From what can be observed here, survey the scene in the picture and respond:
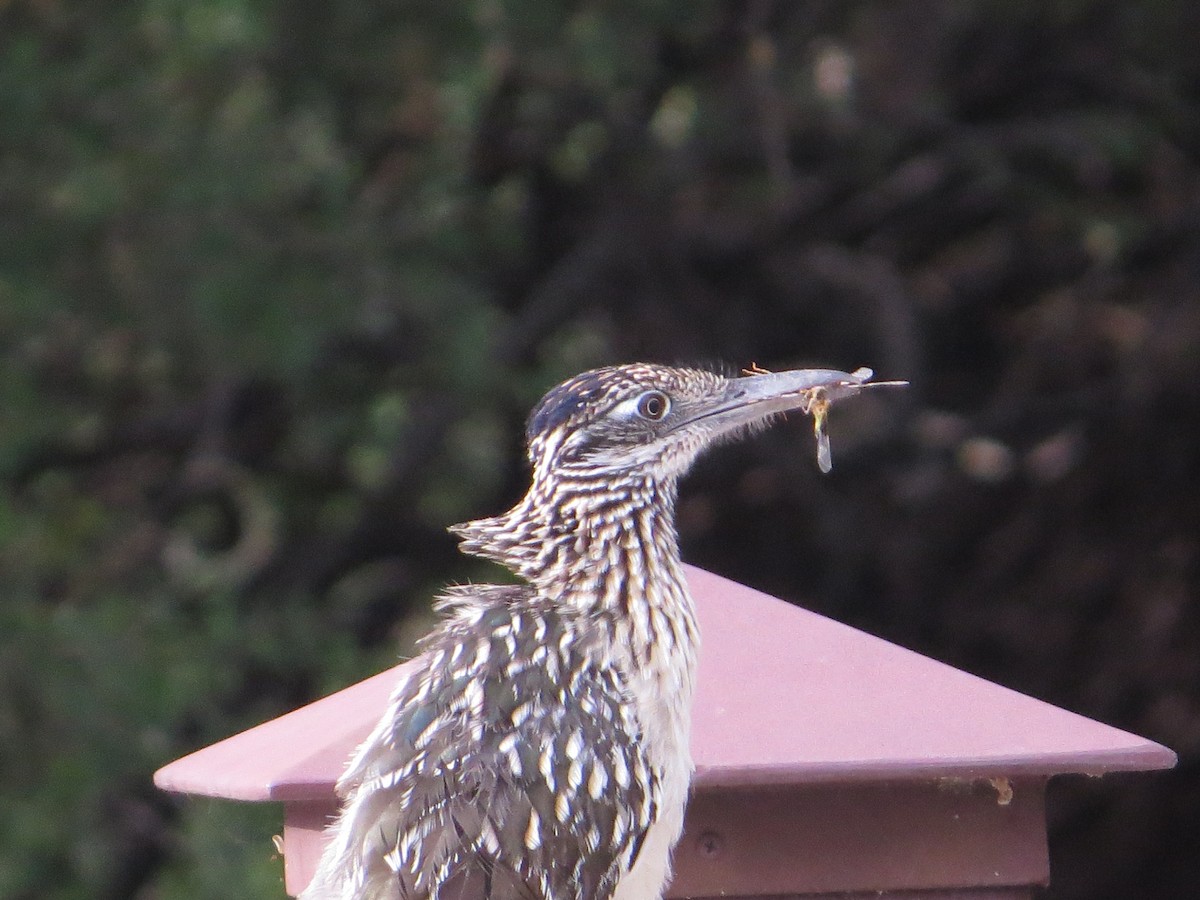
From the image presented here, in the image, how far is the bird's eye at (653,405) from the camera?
129 inches

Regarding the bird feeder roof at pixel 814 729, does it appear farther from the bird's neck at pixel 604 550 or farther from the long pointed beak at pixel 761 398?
the long pointed beak at pixel 761 398

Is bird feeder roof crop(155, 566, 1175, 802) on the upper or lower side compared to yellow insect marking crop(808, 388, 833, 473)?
lower

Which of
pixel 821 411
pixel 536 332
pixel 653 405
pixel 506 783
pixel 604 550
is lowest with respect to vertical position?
pixel 506 783

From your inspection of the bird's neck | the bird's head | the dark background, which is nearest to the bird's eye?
the bird's head

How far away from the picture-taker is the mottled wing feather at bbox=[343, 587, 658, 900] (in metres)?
2.71

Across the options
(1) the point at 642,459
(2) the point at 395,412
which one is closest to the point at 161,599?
(2) the point at 395,412

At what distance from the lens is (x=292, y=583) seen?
6.66 metres

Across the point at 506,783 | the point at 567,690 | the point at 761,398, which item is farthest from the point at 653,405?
the point at 506,783

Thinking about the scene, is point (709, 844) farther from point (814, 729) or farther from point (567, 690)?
point (567, 690)

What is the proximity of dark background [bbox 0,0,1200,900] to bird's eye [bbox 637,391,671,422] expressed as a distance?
2.51 metres

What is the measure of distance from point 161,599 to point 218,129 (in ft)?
4.78

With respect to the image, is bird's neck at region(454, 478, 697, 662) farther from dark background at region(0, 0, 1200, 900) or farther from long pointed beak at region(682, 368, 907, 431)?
dark background at region(0, 0, 1200, 900)

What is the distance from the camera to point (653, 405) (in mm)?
3287

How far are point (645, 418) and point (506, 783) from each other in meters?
0.76
